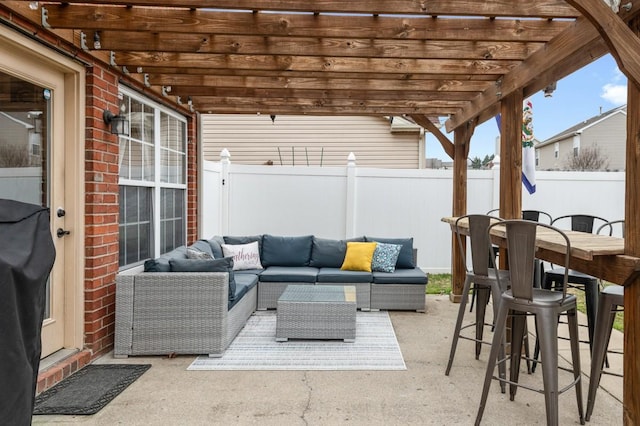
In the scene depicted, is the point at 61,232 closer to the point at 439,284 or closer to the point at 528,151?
the point at 528,151

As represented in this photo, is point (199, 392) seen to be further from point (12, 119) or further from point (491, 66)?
point (491, 66)

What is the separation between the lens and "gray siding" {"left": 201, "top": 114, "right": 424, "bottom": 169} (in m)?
9.59

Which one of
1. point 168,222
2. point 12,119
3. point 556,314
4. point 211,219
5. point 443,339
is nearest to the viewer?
point 556,314

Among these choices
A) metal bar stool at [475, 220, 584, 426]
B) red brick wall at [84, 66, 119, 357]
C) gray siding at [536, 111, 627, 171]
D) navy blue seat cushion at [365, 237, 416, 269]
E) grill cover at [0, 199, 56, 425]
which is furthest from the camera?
gray siding at [536, 111, 627, 171]

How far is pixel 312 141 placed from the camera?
9.74 meters

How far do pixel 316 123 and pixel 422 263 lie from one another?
3.95 m

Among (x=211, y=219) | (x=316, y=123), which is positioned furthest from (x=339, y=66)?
(x=316, y=123)

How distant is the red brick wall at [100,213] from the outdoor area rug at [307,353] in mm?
890

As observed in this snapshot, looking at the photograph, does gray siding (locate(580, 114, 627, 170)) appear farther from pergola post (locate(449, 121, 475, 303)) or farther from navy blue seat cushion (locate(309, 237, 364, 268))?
navy blue seat cushion (locate(309, 237, 364, 268))

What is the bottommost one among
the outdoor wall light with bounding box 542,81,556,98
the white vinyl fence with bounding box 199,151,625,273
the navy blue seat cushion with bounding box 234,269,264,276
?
the navy blue seat cushion with bounding box 234,269,264,276

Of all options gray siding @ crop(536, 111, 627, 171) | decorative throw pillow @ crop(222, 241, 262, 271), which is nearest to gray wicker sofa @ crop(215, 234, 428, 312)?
decorative throw pillow @ crop(222, 241, 262, 271)

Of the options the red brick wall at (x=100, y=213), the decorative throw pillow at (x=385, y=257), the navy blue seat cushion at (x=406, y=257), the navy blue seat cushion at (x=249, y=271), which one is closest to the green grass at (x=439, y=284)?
the navy blue seat cushion at (x=406, y=257)

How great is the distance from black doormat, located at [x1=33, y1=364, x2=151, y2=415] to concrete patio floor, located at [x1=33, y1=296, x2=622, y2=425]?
0.08 meters

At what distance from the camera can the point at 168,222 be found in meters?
5.49
